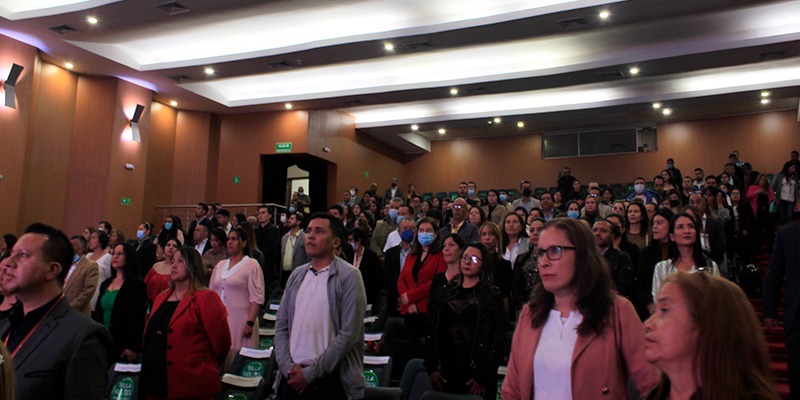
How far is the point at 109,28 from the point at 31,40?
1.62 m

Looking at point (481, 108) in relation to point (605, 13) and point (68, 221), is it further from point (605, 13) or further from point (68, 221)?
point (68, 221)

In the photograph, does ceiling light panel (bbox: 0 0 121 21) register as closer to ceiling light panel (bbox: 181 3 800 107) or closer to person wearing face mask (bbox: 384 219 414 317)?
ceiling light panel (bbox: 181 3 800 107)

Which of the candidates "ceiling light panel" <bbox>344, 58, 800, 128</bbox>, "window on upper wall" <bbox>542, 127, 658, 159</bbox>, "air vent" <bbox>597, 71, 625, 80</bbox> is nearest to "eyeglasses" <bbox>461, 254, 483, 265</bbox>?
"air vent" <bbox>597, 71, 625, 80</bbox>

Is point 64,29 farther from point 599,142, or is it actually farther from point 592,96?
point 599,142

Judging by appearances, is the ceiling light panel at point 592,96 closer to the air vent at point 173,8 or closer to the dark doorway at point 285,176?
the dark doorway at point 285,176

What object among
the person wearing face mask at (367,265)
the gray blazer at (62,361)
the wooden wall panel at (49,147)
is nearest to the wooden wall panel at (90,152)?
the wooden wall panel at (49,147)

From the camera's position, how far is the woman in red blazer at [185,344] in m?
3.19

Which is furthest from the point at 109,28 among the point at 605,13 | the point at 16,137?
the point at 605,13

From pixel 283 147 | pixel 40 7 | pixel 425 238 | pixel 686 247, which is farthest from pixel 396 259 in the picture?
pixel 283 147

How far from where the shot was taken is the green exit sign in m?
14.1

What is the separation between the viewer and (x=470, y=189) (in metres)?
11.2

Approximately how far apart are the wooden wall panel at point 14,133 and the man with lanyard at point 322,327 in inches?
366

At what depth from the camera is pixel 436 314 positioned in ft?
11.1

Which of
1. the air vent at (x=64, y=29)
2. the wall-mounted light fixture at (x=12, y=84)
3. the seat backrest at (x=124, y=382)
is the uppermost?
the air vent at (x=64, y=29)
